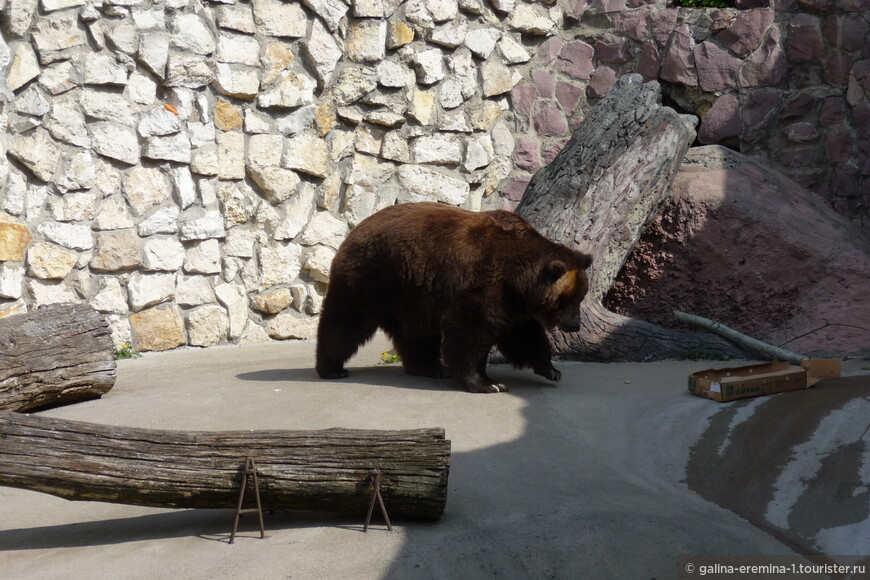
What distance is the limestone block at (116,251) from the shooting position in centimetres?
753

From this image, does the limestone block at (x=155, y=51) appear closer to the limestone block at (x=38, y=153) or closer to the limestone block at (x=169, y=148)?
the limestone block at (x=169, y=148)

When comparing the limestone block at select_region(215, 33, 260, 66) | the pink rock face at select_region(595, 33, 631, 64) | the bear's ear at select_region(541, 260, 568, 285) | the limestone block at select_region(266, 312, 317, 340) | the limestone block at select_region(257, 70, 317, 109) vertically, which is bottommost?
the limestone block at select_region(266, 312, 317, 340)

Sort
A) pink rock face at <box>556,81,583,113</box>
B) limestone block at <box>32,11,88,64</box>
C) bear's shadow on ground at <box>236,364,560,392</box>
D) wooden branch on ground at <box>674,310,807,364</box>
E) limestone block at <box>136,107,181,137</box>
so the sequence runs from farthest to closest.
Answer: pink rock face at <box>556,81,583,113</box> < limestone block at <box>136,107,181,137</box> < limestone block at <box>32,11,88,64</box> < wooden branch on ground at <box>674,310,807,364</box> < bear's shadow on ground at <box>236,364,560,392</box>

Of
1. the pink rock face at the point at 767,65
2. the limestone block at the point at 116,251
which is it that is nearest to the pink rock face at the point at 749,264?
the pink rock face at the point at 767,65

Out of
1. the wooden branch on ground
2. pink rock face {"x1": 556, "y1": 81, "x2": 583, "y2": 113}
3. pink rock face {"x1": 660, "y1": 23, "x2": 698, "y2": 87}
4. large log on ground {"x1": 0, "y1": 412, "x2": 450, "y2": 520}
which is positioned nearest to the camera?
large log on ground {"x1": 0, "y1": 412, "x2": 450, "y2": 520}

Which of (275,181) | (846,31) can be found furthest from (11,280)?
(846,31)

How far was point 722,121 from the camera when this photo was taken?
923cm

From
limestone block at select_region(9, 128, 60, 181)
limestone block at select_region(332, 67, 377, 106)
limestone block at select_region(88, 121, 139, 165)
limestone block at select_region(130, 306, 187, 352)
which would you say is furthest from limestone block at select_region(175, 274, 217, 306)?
limestone block at select_region(332, 67, 377, 106)

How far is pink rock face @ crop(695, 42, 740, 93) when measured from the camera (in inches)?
361

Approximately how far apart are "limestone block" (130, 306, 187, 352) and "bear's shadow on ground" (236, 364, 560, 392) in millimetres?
1457

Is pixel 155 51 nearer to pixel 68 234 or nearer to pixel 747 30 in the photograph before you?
pixel 68 234

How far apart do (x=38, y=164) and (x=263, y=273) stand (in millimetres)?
2152

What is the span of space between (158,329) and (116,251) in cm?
77

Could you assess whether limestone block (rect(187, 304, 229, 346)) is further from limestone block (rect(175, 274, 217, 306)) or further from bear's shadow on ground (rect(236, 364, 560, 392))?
bear's shadow on ground (rect(236, 364, 560, 392))
